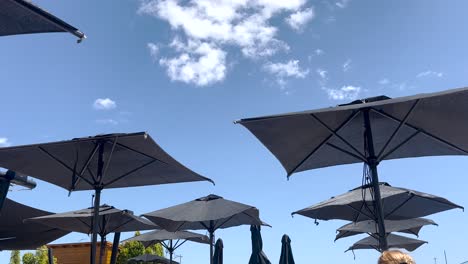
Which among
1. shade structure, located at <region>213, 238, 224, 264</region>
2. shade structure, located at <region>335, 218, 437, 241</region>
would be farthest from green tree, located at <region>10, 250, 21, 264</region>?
shade structure, located at <region>335, 218, 437, 241</region>

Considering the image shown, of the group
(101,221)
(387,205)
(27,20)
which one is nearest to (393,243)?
(387,205)

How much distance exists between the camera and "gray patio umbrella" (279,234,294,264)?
10336mm

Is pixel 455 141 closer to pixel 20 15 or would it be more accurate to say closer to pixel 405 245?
pixel 20 15

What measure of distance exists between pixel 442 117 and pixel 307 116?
1.74 metres

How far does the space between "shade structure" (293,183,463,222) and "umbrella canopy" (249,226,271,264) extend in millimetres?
2035

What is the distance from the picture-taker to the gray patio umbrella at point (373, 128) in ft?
17.4

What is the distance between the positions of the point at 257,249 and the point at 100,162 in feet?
17.6

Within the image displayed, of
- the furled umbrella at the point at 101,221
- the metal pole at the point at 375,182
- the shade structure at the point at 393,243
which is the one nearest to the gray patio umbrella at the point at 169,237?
the furled umbrella at the point at 101,221

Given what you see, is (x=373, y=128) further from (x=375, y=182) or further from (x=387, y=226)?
(x=387, y=226)

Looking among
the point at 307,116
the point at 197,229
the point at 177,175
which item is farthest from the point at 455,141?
the point at 197,229

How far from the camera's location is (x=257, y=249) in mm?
10609

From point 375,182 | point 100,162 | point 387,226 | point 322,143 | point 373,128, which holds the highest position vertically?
point 373,128

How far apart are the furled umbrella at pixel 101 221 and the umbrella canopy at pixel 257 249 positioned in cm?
253

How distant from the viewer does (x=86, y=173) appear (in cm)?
783
